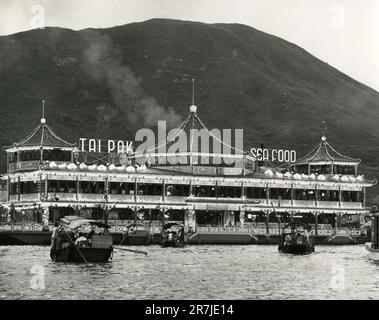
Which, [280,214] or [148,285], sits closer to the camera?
[148,285]

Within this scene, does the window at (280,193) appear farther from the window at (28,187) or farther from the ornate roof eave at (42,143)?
the window at (28,187)

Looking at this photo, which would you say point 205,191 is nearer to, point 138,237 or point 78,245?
point 138,237

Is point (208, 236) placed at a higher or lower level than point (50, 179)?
lower

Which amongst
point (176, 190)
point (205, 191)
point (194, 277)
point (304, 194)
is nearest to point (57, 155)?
point (176, 190)

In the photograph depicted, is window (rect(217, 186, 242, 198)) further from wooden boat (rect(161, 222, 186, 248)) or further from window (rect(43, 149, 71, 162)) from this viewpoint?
window (rect(43, 149, 71, 162))
